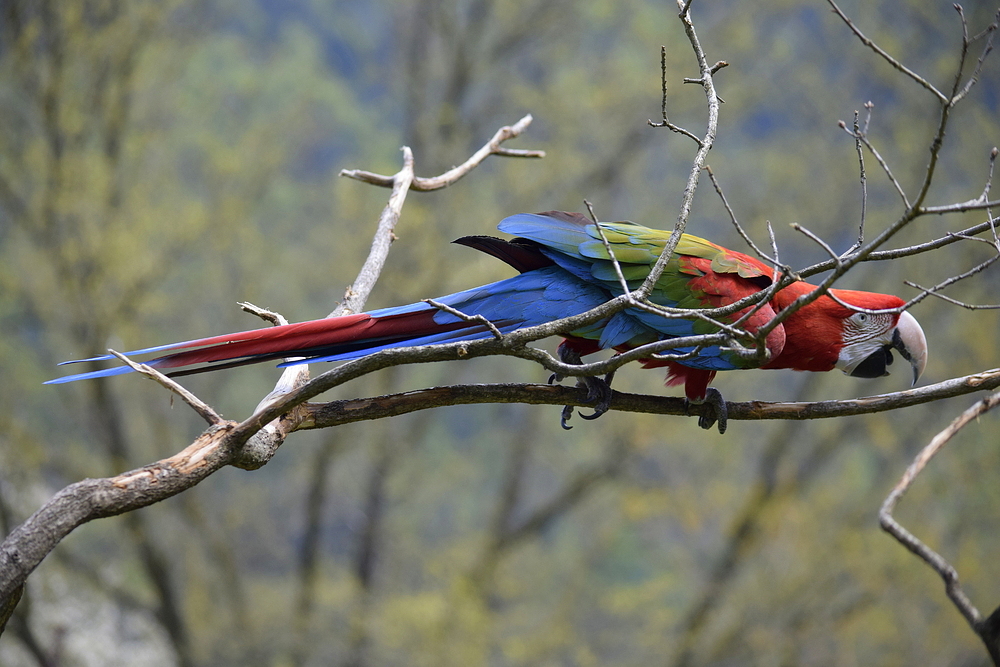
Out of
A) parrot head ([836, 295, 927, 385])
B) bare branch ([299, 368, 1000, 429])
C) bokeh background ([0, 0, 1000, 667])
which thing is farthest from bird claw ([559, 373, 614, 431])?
bokeh background ([0, 0, 1000, 667])

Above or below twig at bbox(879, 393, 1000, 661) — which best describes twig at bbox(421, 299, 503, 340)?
above

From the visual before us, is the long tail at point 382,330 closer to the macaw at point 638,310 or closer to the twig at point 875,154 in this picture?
the macaw at point 638,310

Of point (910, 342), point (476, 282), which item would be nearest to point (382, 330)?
point (910, 342)

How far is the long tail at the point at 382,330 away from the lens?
1560mm

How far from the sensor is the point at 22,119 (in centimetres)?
567

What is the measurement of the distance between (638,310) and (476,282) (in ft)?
14.7

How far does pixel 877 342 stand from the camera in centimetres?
232

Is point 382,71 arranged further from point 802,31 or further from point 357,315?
point 357,315

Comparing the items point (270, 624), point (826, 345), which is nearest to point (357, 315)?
point (826, 345)

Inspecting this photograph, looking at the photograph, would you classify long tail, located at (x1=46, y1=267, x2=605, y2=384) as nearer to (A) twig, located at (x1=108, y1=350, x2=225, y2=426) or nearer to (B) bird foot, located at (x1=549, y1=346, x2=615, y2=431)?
(A) twig, located at (x1=108, y1=350, x2=225, y2=426)

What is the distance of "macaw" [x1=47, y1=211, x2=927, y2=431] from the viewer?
75.9 inches

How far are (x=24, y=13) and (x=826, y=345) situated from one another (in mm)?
5663

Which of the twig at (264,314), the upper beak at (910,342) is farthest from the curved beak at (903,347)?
the twig at (264,314)

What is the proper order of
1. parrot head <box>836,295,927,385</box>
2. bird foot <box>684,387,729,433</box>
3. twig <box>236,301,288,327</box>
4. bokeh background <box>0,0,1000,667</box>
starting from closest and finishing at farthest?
1. twig <box>236,301,288,327</box>
2. bird foot <box>684,387,729,433</box>
3. parrot head <box>836,295,927,385</box>
4. bokeh background <box>0,0,1000,667</box>
